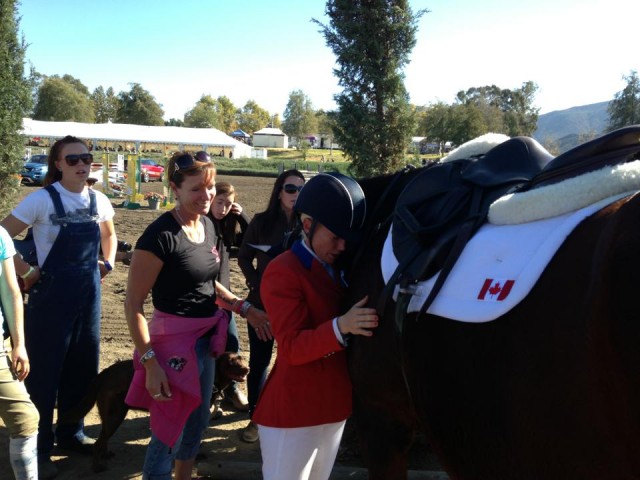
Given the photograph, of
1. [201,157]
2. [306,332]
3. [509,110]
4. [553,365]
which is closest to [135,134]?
[509,110]

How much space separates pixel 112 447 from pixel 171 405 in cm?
177

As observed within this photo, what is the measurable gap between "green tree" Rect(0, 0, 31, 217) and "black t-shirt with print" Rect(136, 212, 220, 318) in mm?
6630

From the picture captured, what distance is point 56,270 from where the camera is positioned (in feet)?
12.1

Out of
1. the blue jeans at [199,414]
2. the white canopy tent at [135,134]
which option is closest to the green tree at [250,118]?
the white canopy tent at [135,134]

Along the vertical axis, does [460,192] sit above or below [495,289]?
above

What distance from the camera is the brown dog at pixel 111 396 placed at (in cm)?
379

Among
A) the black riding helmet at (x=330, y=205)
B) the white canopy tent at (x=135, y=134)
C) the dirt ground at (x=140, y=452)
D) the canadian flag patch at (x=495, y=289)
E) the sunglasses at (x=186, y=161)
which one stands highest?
the white canopy tent at (x=135, y=134)

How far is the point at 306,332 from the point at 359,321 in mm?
253

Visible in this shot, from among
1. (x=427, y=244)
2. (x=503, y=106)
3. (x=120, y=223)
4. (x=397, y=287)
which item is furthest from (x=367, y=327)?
(x=503, y=106)

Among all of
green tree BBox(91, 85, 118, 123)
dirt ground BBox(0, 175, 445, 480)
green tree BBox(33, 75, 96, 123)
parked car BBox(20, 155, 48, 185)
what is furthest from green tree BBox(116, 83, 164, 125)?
dirt ground BBox(0, 175, 445, 480)

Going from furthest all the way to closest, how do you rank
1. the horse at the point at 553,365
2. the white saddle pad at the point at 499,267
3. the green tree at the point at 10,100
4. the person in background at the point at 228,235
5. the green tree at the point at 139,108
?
the green tree at the point at 139,108 → the green tree at the point at 10,100 → the person in background at the point at 228,235 → the white saddle pad at the point at 499,267 → the horse at the point at 553,365

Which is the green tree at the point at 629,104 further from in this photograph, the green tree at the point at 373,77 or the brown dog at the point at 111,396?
the brown dog at the point at 111,396

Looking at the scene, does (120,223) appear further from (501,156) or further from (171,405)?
(501,156)

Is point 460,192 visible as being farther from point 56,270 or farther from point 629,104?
point 629,104
